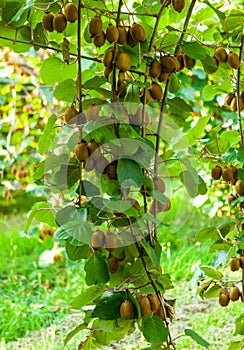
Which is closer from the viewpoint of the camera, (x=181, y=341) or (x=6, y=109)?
(x=181, y=341)

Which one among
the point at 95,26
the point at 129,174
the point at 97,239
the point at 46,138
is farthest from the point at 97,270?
the point at 95,26

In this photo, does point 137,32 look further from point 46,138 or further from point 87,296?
point 87,296

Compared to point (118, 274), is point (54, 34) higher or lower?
higher

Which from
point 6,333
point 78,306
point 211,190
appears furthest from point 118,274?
point 211,190

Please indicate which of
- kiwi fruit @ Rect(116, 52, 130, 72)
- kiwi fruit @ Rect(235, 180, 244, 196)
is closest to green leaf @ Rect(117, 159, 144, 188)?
kiwi fruit @ Rect(116, 52, 130, 72)

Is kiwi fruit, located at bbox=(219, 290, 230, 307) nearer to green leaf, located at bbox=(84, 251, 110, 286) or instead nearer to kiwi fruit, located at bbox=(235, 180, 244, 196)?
kiwi fruit, located at bbox=(235, 180, 244, 196)

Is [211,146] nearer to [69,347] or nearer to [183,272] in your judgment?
[69,347]

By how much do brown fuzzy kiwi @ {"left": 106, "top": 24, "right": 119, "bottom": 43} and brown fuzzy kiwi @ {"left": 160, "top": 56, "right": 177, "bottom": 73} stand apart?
0.10 m

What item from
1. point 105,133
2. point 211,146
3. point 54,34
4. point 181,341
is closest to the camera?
point 105,133

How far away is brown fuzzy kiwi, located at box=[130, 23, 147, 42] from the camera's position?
3.06 ft

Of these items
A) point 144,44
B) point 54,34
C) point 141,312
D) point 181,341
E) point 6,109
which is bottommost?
point 181,341

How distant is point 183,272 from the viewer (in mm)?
3266

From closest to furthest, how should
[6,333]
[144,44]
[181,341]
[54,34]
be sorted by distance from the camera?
A: [144,44] < [54,34] < [181,341] < [6,333]

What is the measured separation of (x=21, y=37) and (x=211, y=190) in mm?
2181
